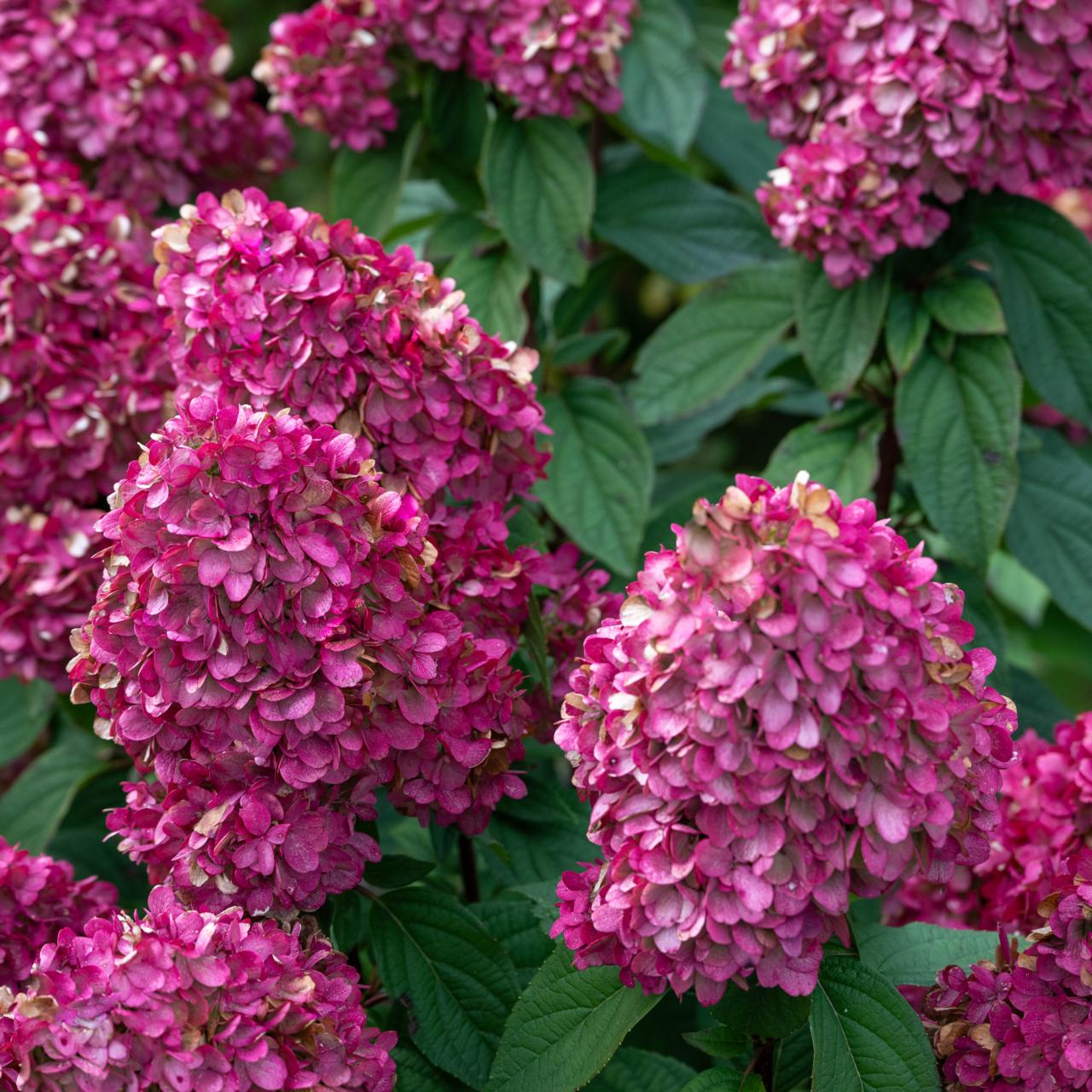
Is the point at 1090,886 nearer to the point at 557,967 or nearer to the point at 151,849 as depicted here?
the point at 557,967

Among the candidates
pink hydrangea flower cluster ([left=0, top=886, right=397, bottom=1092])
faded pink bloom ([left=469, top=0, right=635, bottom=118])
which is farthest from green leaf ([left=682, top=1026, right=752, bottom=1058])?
faded pink bloom ([left=469, top=0, right=635, bottom=118])

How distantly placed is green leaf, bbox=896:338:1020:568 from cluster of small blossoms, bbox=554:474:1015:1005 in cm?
56

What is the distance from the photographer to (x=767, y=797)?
0.75 meters

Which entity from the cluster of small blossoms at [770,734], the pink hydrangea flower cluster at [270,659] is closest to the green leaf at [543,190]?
the pink hydrangea flower cluster at [270,659]

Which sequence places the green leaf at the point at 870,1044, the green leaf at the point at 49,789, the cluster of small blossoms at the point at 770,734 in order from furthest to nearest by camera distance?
the green leaf at the point at 49,789
the green leaf at the point at 870,1044
the cluster of small blossoms at the point at 770,734

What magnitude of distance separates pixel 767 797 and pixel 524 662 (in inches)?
16.7

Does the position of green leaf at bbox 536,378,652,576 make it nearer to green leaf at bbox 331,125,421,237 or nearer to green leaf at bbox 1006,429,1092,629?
green leaf at bbox 331,125,421,237

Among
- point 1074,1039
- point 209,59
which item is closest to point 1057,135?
point 1074,1039

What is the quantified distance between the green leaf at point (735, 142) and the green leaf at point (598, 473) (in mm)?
445

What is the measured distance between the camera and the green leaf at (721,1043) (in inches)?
35.9

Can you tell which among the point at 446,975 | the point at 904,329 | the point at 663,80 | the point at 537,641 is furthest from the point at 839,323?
the point at 446,975

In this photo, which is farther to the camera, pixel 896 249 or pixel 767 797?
pixel 896 249

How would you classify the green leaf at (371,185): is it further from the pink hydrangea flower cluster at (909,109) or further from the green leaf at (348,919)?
the green leaf at (348,919)

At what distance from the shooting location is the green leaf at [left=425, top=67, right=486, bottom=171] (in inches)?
60.1
